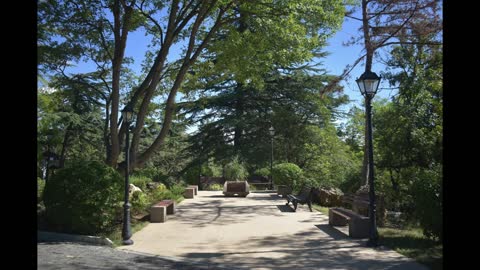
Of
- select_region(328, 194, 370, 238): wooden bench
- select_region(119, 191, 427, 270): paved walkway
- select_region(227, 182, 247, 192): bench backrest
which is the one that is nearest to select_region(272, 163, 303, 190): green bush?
select_region(227, 182, 247, 192): bench backrest

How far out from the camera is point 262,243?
997 cm

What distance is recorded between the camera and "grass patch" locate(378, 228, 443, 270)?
7715 millimetres

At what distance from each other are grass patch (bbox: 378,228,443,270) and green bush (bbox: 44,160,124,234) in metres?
6.54

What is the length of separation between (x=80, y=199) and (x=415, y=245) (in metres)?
7.63

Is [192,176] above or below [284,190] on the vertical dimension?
above

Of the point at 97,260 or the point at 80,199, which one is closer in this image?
the point at 97,260

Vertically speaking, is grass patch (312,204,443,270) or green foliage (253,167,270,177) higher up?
green foliage (253,167,270,177)

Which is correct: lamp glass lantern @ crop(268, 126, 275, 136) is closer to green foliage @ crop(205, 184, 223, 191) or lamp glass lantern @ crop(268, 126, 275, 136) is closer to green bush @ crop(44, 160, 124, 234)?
green foliage @ crop(205, 184, 223, 191)

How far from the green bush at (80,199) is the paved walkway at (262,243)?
41.5 inches

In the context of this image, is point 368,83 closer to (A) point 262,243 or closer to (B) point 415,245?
(B) point 415,245

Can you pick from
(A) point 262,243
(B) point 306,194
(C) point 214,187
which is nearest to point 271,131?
(C) point 214,187
